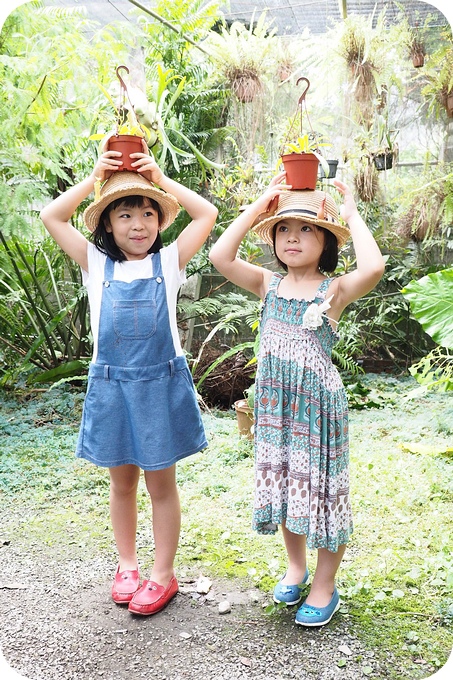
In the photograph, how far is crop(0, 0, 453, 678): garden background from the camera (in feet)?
8.89

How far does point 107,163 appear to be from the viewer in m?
2.16

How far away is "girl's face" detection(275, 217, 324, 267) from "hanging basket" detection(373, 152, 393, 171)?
12.3 feet

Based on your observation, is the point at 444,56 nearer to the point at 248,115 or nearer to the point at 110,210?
the point at 248,115

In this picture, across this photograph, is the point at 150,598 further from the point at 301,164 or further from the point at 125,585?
the point at 301,164

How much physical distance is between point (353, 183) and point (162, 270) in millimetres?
4033

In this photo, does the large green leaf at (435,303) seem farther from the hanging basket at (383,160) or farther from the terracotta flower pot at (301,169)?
the hanging basket at (383,160)

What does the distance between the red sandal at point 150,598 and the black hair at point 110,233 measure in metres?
1.21

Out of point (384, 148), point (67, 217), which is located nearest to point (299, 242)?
point (67, 217)

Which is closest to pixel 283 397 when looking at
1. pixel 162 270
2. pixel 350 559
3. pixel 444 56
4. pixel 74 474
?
pixel 162 270

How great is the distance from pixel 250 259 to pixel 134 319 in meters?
2.62

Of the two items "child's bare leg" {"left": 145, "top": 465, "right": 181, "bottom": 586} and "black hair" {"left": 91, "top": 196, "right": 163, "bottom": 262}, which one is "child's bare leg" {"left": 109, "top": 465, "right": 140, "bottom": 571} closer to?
"child's bare leg" {"left": 145, "top": 465, "right": 181, "bottom": 586}

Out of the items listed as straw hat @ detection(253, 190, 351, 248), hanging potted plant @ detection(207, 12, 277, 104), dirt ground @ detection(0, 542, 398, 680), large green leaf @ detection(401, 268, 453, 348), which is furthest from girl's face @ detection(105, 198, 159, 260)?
hanging potted plant @ detection(207, 12, 277, 104)

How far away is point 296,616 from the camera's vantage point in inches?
85.2

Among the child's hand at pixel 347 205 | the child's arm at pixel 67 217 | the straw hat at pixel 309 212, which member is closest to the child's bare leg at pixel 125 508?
the child's arm at pixel 67 217
